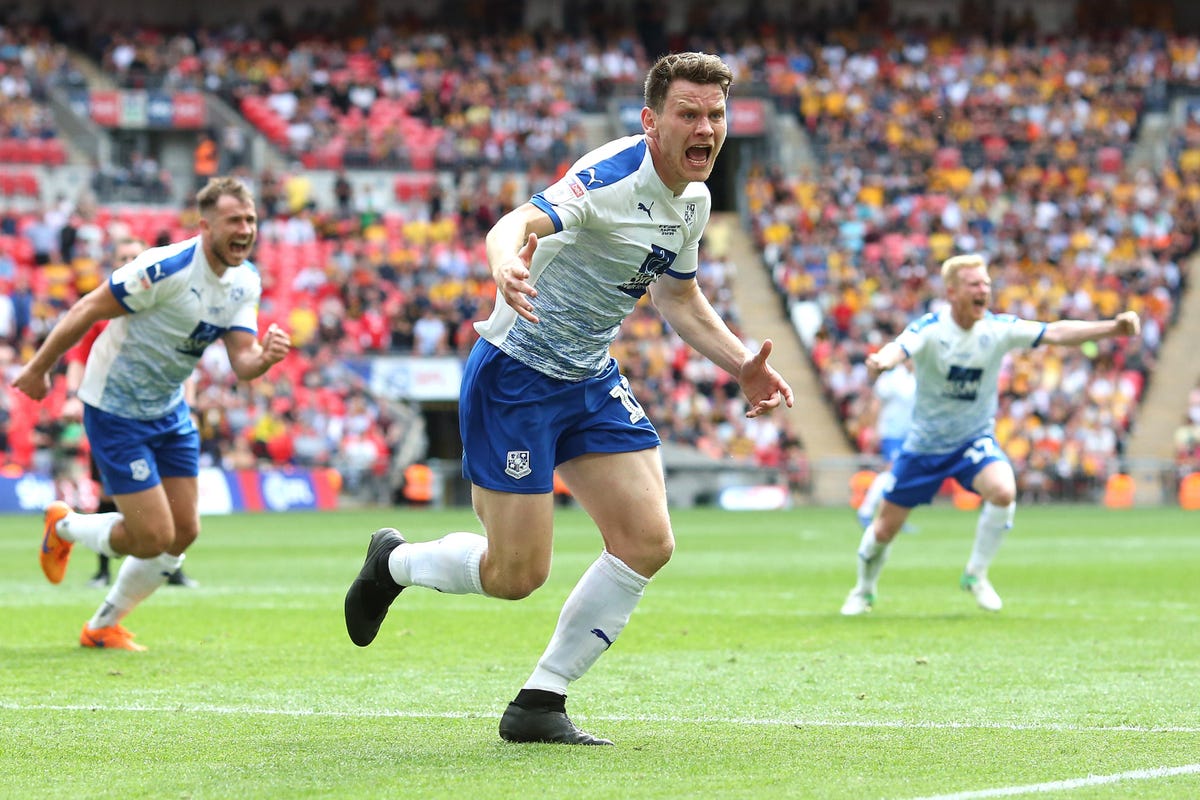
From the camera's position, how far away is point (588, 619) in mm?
6691

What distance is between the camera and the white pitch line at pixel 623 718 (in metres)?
6.89

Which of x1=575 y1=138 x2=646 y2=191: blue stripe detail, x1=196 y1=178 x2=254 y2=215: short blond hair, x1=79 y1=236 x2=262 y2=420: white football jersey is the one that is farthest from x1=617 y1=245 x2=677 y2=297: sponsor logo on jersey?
x1=79 y1=236 x2=262 y2=420: white football jersey

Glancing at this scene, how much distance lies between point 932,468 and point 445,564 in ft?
21.3

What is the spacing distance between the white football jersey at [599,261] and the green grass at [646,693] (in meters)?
1.46

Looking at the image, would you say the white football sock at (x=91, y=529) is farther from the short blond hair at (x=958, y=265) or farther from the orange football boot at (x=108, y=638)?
the short blond hair at (x=958, y=265)

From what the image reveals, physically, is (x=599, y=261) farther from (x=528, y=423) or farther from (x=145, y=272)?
(x=145, y=272)

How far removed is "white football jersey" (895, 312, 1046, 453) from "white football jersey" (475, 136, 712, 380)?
612 centimetres

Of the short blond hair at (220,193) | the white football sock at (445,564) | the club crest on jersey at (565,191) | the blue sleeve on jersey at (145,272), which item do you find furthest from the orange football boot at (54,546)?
the club crest on jersey at (565,191)

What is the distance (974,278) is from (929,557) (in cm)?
733

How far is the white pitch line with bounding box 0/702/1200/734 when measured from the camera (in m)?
6.89

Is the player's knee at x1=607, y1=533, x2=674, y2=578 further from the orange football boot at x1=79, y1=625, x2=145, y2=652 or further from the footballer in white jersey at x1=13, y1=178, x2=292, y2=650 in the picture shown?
the orange football boot at x1=79, y1=625, x2=145, y2=652

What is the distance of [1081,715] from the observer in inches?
287

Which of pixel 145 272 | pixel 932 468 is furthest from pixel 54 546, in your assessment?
pixel 932 468

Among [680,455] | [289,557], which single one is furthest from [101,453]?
[680,455]
